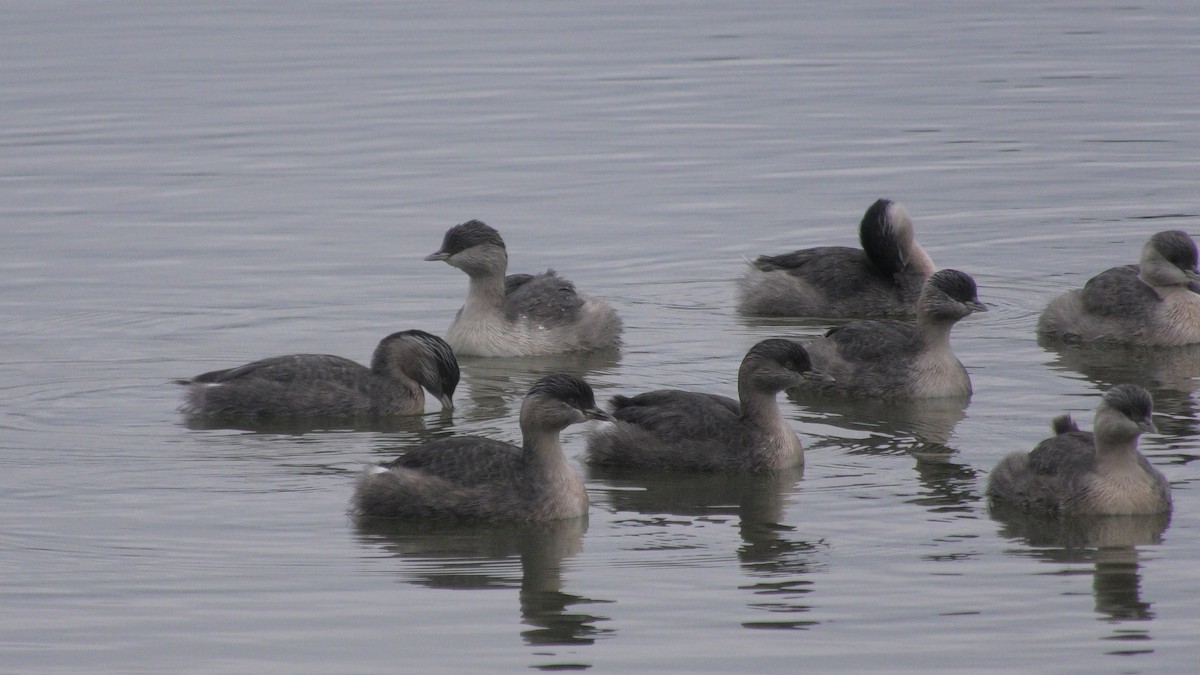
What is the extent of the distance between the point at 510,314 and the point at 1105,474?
723cm

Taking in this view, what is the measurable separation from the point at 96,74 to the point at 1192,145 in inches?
799

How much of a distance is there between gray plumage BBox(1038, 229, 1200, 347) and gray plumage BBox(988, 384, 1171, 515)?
18.1 feet

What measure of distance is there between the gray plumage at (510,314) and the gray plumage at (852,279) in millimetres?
2045

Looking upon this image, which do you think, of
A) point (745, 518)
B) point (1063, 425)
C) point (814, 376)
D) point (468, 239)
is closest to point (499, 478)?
point (745, 518)

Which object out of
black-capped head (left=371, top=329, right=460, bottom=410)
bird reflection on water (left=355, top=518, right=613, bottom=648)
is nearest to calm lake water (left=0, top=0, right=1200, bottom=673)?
bird reflection on water (left=355, top=518, right=613, bottom=648)

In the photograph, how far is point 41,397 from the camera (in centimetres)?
1595

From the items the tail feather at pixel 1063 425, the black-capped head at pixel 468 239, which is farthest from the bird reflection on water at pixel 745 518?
the black-capped head at pixel 468 239

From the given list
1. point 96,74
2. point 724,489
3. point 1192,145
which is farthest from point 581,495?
point 96,74

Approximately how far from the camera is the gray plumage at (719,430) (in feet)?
45.2

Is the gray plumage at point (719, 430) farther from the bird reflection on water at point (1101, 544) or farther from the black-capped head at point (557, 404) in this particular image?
the bird reflection on water at point (1101, 544)

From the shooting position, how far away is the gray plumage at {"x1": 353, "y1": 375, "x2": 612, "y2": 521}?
12516 millimetres

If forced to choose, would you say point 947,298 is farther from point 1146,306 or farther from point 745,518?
point 745,518

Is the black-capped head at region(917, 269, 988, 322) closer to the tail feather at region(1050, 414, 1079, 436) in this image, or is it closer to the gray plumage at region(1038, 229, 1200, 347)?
the gray plumage at region(1038, 229, 1200, 347)

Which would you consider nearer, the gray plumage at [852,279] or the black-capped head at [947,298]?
the black-capped head at [947,298]
